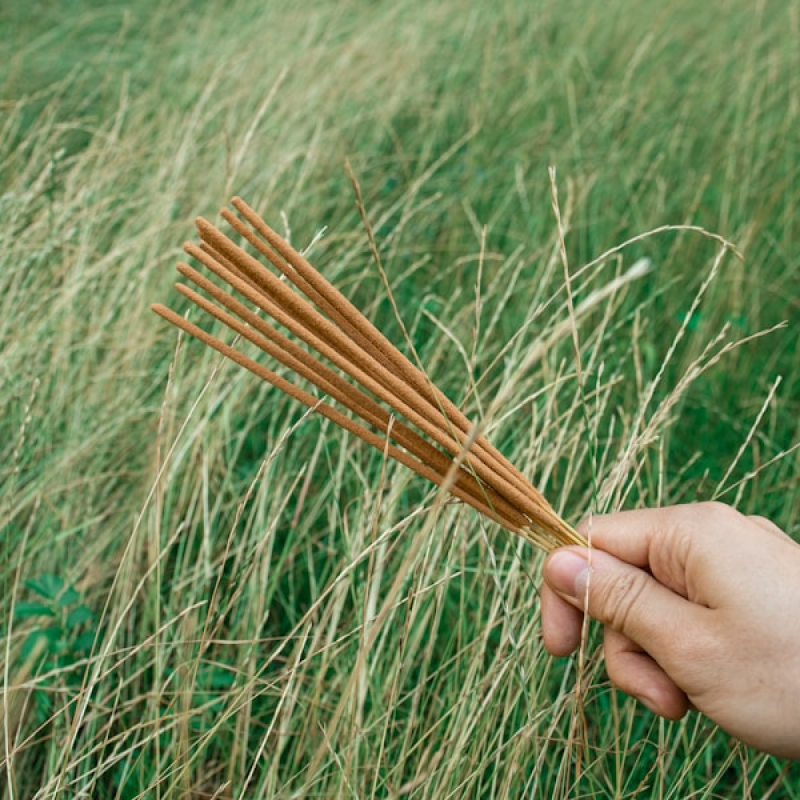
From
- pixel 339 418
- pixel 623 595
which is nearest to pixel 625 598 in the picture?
pixel 623 595

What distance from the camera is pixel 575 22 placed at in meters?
3.08

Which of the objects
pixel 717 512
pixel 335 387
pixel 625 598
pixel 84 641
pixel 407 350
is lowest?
pixel 84 641

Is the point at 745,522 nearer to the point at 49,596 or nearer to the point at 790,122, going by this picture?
the point at 49,596

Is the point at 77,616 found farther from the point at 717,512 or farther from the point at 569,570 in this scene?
the point at 717,512

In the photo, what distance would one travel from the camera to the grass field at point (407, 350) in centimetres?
117

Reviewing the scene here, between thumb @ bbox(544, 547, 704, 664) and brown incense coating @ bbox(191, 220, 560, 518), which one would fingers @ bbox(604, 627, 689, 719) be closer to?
thumb @ bbox(544, 547, 704, 664)

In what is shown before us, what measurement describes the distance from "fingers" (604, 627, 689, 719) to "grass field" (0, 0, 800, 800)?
73 millimetres

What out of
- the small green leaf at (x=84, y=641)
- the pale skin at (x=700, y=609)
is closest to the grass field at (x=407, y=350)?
the small green leaf at (x=84, y=641)

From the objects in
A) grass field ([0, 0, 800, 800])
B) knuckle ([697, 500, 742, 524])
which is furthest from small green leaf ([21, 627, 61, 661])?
knuckle ([697, 500, 742, 524])

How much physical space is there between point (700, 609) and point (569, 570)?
156 mm

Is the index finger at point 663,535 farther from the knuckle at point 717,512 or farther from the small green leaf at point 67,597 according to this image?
the small green leaf at point 67,597

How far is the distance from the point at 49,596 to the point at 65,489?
0.99 ft

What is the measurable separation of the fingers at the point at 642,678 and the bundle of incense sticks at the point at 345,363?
142 millimetres

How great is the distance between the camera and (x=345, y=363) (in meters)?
0.92
